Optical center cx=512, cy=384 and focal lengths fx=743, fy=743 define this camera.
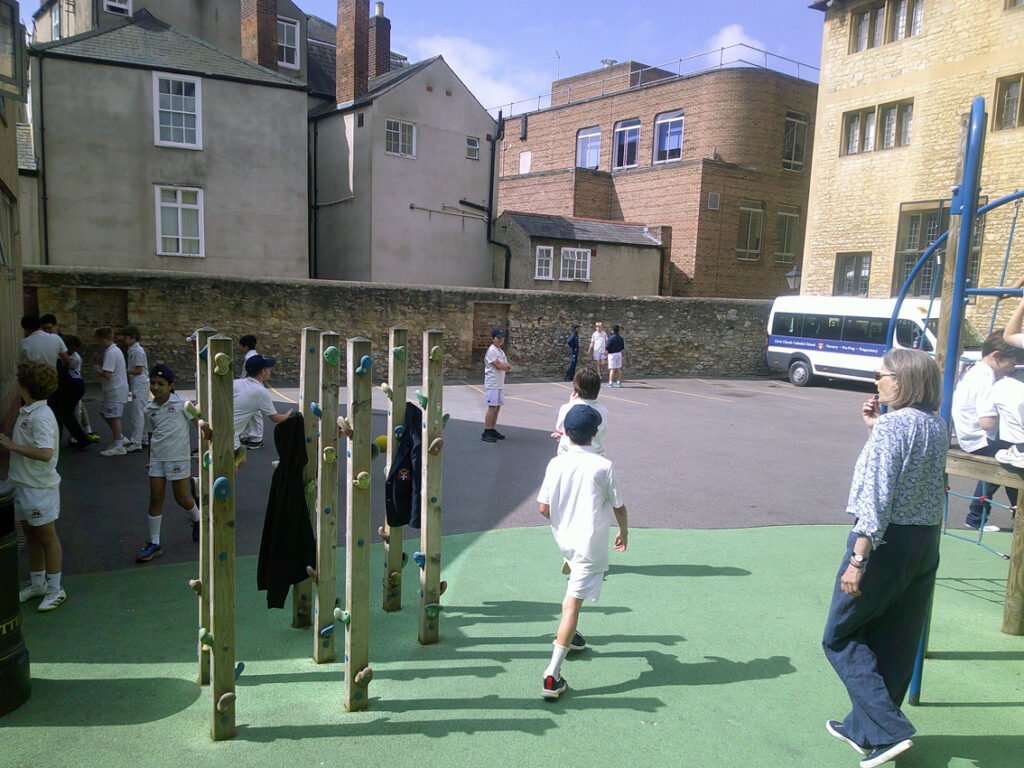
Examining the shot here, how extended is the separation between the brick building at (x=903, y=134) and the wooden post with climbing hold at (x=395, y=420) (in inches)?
768

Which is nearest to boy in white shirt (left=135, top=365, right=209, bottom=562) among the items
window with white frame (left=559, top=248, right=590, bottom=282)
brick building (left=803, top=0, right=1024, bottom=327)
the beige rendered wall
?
the beige rendered wall

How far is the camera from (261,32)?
983 inches

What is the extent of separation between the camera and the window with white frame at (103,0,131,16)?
23891 mm

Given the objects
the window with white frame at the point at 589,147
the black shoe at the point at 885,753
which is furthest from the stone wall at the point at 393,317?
the black shoe at the point at 885,753

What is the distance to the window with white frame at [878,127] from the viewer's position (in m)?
23.2

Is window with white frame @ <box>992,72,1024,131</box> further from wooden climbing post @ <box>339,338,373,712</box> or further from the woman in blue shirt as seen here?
wooden climbing post @ <box>339,338,373,712</box>

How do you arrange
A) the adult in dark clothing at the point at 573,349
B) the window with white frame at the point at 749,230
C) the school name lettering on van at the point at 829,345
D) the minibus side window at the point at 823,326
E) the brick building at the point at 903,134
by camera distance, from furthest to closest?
the window with white frame at the point at 749,230 → the minibus side window at the point at 823,326 → the school name lettering on van at the point at 829,345 → the adult in dark clothing at the point at 573,349 → the brick building at the point at 903,134

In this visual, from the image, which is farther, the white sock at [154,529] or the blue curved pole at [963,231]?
the white sock at [154,529]

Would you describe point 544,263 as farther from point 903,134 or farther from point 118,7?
point 118,7

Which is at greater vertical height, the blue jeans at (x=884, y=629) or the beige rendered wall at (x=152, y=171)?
the beige rendered wall at (x=152, y=171)

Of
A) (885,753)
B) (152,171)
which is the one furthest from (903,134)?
(885,753)

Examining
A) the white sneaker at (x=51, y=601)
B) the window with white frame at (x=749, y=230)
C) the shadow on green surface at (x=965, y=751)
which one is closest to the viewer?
the shadow on green surface at (x=965, y=751)

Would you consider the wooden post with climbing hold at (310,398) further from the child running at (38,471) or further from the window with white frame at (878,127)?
the window with white frame at (878,127)

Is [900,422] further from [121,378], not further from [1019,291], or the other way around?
[121,378]
